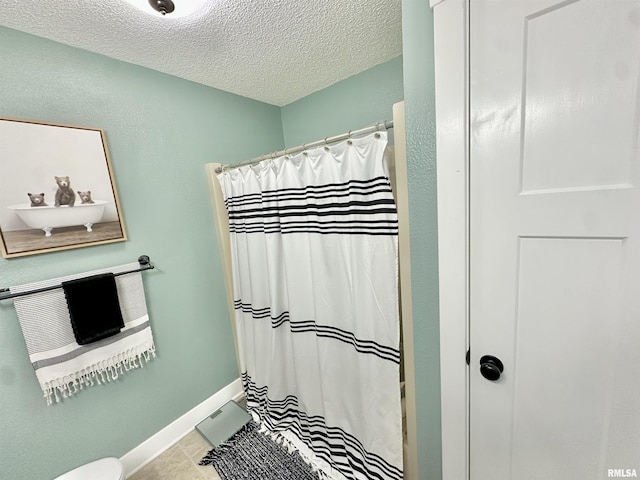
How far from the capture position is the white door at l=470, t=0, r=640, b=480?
23.2 inches

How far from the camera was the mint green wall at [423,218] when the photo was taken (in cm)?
81

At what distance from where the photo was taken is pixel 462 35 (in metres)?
0.71

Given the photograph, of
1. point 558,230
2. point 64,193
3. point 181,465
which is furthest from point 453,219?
point 181,465

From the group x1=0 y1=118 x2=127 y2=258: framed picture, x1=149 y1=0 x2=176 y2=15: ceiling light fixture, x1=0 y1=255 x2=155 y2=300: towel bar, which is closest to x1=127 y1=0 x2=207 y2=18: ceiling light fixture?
x1=149 y1=0 x2=176 y2=15: ceiling light fixture

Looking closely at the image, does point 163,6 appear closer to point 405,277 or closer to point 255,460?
point 405,277

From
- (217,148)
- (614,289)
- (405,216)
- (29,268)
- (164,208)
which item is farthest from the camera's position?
(217,148)

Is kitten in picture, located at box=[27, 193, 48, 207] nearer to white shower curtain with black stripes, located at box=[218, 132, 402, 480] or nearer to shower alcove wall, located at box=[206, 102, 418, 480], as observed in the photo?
white shower curtain with black stripes, located at box=[218, 132, 402, 480]

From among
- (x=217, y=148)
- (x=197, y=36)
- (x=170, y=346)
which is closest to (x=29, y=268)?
(x=170, y=346)

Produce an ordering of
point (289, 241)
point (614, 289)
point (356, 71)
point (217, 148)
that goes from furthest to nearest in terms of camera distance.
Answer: point (217, 148), point (356, 71), point (289, 241), point (614, 289)

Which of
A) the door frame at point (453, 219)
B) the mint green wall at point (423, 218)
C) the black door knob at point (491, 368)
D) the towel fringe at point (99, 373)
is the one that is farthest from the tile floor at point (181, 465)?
the black door knob at point (491, 368)

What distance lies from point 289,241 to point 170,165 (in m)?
0.96

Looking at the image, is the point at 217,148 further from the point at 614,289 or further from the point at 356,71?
the point at 614,289

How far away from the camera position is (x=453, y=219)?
2.64 ft

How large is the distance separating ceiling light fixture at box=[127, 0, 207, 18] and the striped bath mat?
2.35 m
